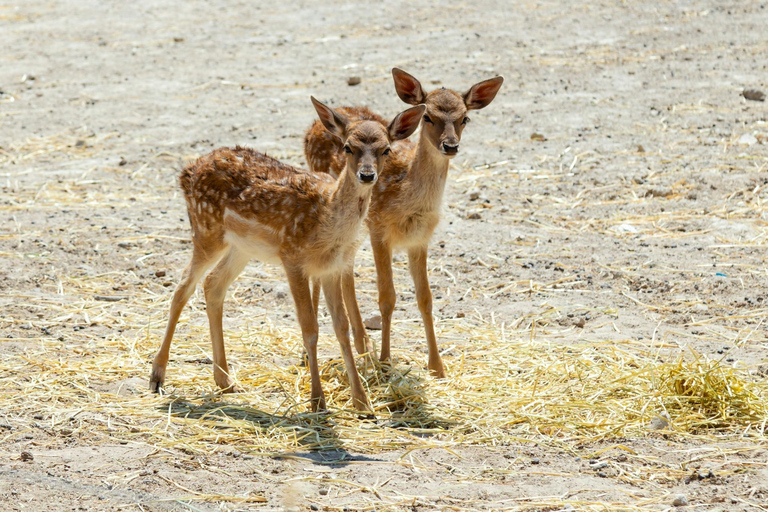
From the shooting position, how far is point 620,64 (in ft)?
53.1

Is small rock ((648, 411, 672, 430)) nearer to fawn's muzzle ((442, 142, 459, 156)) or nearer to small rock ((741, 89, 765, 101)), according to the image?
fawn's muzzle ((442, 142, 459, 156))

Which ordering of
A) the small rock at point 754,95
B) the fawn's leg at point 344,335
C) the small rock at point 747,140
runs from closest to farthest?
the fawn's leg at point 344,335
the small rock at point 747,140
the small rock at point 754,95

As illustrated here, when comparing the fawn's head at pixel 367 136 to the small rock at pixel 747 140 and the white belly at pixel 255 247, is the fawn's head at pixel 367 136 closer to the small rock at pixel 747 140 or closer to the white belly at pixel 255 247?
the white belly at pixel 255 247

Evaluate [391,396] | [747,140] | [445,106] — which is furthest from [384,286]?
[747,140]

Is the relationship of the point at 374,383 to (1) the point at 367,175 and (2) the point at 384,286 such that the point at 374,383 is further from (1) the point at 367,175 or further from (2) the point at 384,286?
(1) the point at 367,175


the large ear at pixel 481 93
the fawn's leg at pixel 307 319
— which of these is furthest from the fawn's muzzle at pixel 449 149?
the fawn's leg at pixel 307 319

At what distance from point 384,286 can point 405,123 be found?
1.35 metres

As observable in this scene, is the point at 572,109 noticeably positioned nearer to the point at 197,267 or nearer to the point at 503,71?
the point at 503,71

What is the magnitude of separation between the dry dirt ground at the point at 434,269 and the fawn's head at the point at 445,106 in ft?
5.68

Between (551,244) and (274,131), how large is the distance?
5.05 meters

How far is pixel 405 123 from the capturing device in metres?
7.38

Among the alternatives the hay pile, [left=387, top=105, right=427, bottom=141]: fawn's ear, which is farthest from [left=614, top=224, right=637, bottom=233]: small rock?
[left=387, top=105, right=427, bottom=141]: fawn's ear

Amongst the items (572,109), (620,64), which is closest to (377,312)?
(572,109)

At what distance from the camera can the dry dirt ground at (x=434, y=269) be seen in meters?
6.05
